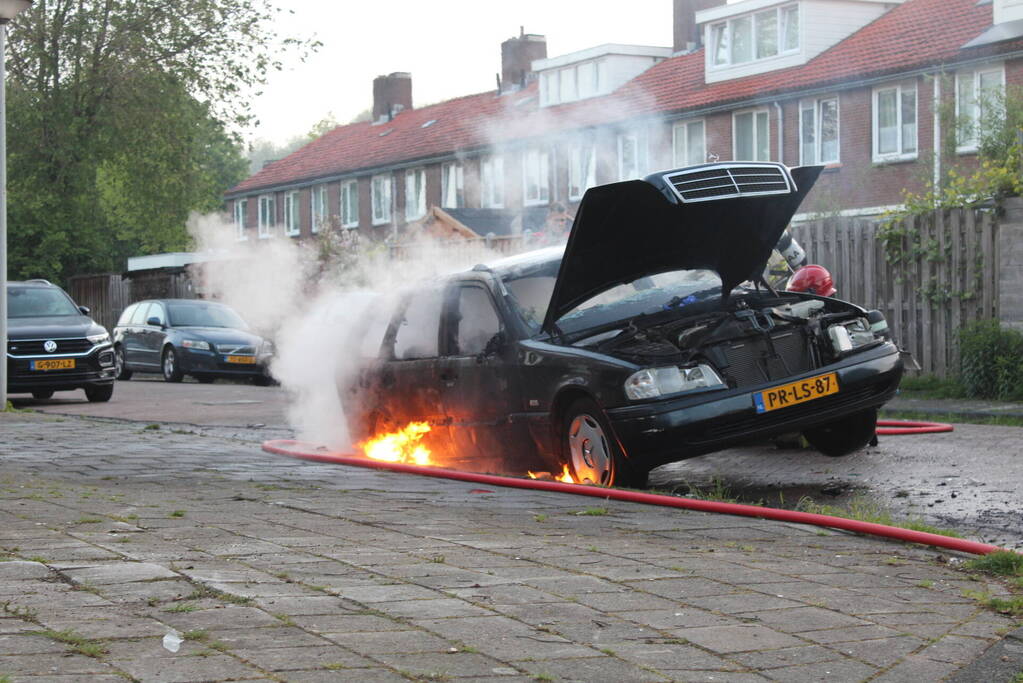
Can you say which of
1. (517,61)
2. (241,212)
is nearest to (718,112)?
(517,61)

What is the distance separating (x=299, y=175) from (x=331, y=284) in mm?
31685

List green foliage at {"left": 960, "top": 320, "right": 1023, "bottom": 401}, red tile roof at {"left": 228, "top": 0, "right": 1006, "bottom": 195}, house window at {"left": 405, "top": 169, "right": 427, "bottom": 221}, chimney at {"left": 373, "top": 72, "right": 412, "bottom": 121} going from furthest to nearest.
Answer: chimney at {"left": 373, "top": 72, "right": 412, "bottom": 121} < house window at {"left": 405, "top": 169, "right": 427, "bottom": 221} < red tile roof at {"left": 228, "top": 0, "right": 1006, "bottom": 195} < green foliage at {"left": 960, "top": 320, "right": 1023, "bottom": 401}

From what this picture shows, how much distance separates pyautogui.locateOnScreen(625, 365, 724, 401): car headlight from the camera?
A: 8211mm

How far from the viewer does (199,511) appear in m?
7.20

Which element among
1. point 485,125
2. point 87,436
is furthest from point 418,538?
point 485,125

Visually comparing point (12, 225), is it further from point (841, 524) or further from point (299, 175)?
point (841, 524)

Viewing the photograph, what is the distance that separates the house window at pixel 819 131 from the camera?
110 feet

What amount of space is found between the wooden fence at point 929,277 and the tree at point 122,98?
23.6 metres

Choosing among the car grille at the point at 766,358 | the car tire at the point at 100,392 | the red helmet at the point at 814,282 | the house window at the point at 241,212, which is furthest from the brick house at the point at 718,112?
the car grille at the point at 766,358

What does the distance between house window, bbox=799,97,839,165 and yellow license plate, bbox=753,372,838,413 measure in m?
25.6

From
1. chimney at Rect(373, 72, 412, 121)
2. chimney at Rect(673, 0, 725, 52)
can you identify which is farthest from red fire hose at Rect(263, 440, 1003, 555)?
chimney at Rect(373, 72, 412, 121)

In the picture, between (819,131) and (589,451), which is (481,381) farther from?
(819,131)

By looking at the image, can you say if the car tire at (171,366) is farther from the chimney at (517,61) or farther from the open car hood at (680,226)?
the chimney at (517,61)

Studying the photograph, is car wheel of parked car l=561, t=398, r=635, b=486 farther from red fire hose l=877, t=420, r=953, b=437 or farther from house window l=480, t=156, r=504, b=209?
house window l=480, t=156, r=504, b=209
